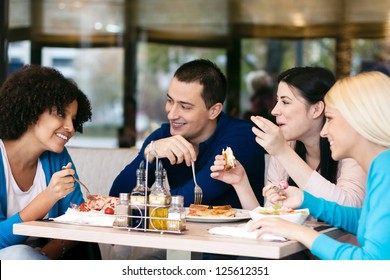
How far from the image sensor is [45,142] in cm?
323

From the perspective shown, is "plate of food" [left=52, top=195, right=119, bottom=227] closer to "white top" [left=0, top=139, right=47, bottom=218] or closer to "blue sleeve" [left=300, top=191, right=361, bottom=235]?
"white top" [left=0, top=139, right=47, bottom=218]

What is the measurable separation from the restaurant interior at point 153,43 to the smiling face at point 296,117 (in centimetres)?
474

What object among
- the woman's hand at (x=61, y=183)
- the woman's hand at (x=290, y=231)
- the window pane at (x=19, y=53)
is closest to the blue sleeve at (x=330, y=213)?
the woman's hand at (x=290, y=231)

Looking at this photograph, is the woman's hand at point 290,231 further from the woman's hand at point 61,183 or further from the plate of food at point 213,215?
the woman's hand at point 61,183

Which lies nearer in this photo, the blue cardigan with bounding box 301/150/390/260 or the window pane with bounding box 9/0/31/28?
the blue cardigan with bounding box 301/150/390/260

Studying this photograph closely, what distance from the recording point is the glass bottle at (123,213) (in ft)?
8.43

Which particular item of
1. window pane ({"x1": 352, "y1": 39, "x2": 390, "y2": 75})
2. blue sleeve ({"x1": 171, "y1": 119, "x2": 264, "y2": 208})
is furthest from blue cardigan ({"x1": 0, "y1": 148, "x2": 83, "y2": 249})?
window pane ({"x1": 352, "y1": 39, "x2": 390, "y2": 75})

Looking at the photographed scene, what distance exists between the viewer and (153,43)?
8.69m

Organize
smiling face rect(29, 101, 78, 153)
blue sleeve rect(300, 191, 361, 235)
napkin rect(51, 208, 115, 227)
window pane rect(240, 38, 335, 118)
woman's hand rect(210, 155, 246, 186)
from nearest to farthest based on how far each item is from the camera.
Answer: napkin rect(51, 208, 115, 227) < blue sleeve rect(300, 191, 361, 235) < woman's hand rect(210, 155, 246, 186) < smiling face rect(29, 101, 78, 153) < window pane rect(240, 38, 335, 118)

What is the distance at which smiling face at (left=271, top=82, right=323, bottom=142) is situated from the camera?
332 centimetres

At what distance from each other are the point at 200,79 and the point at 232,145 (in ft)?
1.13

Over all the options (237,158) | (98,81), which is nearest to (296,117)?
(237,158)

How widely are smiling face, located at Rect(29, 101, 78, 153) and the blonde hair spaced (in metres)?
1.23
